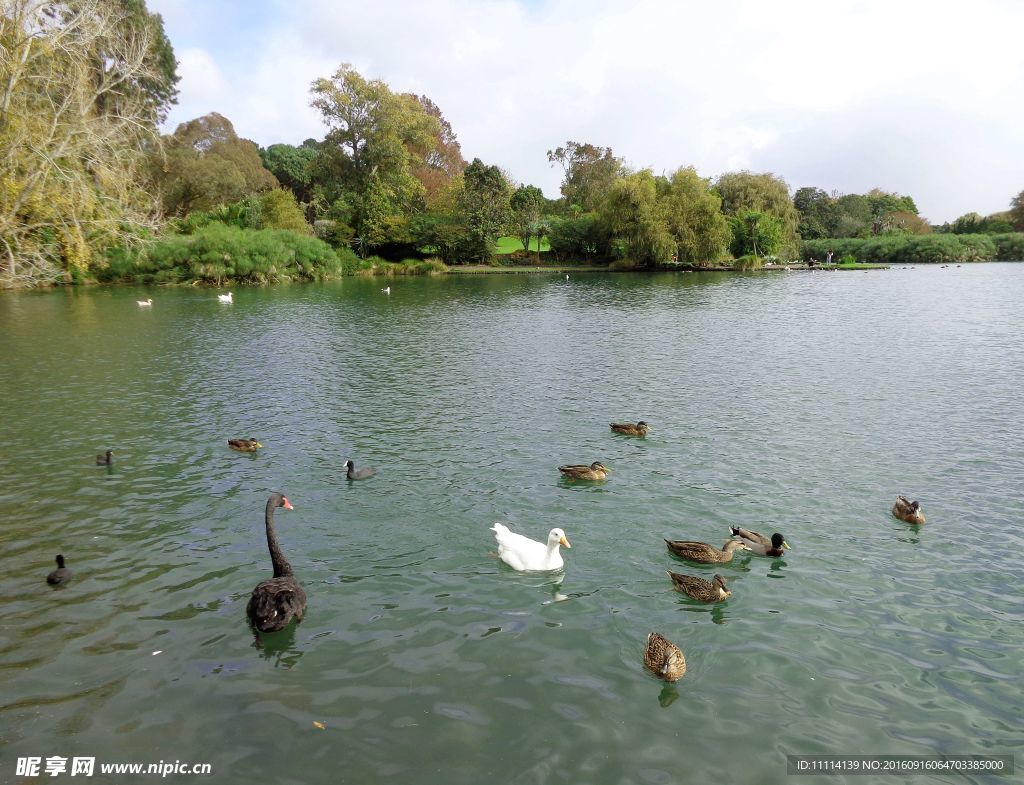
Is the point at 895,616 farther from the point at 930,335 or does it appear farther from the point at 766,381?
the point at 930,335

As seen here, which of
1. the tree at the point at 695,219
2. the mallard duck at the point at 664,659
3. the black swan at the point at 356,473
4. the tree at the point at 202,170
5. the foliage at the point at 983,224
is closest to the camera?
the mallard duck at the point at 664,659

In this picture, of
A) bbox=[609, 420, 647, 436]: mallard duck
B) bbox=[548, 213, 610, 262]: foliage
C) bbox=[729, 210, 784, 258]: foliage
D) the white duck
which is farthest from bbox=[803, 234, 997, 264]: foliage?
the white duck

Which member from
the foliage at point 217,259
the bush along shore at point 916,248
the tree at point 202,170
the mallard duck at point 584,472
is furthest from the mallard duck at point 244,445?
the bush along shore at point 916,248

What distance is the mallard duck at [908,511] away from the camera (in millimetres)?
11156

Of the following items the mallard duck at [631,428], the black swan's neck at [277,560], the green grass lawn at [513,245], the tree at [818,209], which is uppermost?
the tree at [818,209]

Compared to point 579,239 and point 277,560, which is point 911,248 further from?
point 277,560

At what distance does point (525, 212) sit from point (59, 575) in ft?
290

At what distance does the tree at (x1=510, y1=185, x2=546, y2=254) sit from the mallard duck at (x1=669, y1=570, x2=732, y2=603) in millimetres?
84149

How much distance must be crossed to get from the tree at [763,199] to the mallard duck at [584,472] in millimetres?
89748

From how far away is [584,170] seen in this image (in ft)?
413

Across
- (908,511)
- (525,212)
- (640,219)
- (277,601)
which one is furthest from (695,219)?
(277,601)

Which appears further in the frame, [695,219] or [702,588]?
[695,219]

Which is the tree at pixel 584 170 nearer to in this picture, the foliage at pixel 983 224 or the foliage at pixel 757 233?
the foliage at pixel 757 233

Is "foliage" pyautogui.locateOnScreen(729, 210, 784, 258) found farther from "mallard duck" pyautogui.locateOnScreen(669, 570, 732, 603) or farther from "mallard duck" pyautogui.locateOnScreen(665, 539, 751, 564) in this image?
"mallard duck" pyautogui.locateOnScreen(669, 570, 732, 603)
